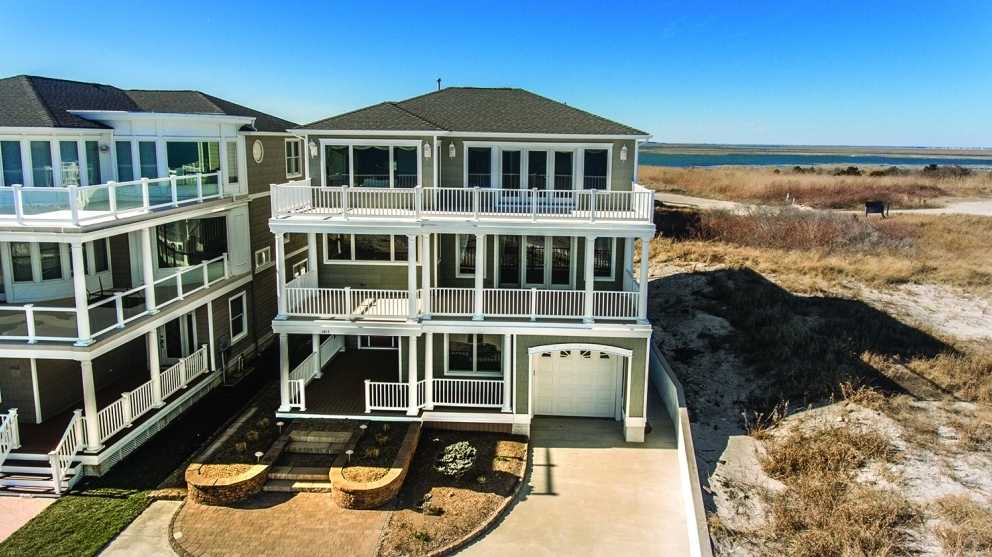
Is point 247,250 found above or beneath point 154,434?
above

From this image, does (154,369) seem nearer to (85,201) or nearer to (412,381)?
(85,201)

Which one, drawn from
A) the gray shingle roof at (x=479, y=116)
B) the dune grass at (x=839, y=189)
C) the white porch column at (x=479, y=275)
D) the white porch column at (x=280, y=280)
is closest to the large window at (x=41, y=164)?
the white porch column at (x=280, y=280)

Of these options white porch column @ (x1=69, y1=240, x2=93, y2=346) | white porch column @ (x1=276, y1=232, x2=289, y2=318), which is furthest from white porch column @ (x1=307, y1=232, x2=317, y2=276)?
white porch column @ (x1=69, y1=240, x2=93, y2=346)

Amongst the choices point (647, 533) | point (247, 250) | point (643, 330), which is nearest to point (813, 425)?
point (643, 330)

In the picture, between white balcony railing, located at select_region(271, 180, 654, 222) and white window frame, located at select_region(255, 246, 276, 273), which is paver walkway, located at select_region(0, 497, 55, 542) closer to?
white balcony railing, located at select_region(271, 180, 654, 222)

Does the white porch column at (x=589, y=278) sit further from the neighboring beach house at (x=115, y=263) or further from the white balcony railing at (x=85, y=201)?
the white balcony railing at (x=85, y=201)

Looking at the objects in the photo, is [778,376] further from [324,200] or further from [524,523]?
[324,200]

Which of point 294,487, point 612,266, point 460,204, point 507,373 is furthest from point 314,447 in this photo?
point 612,266
